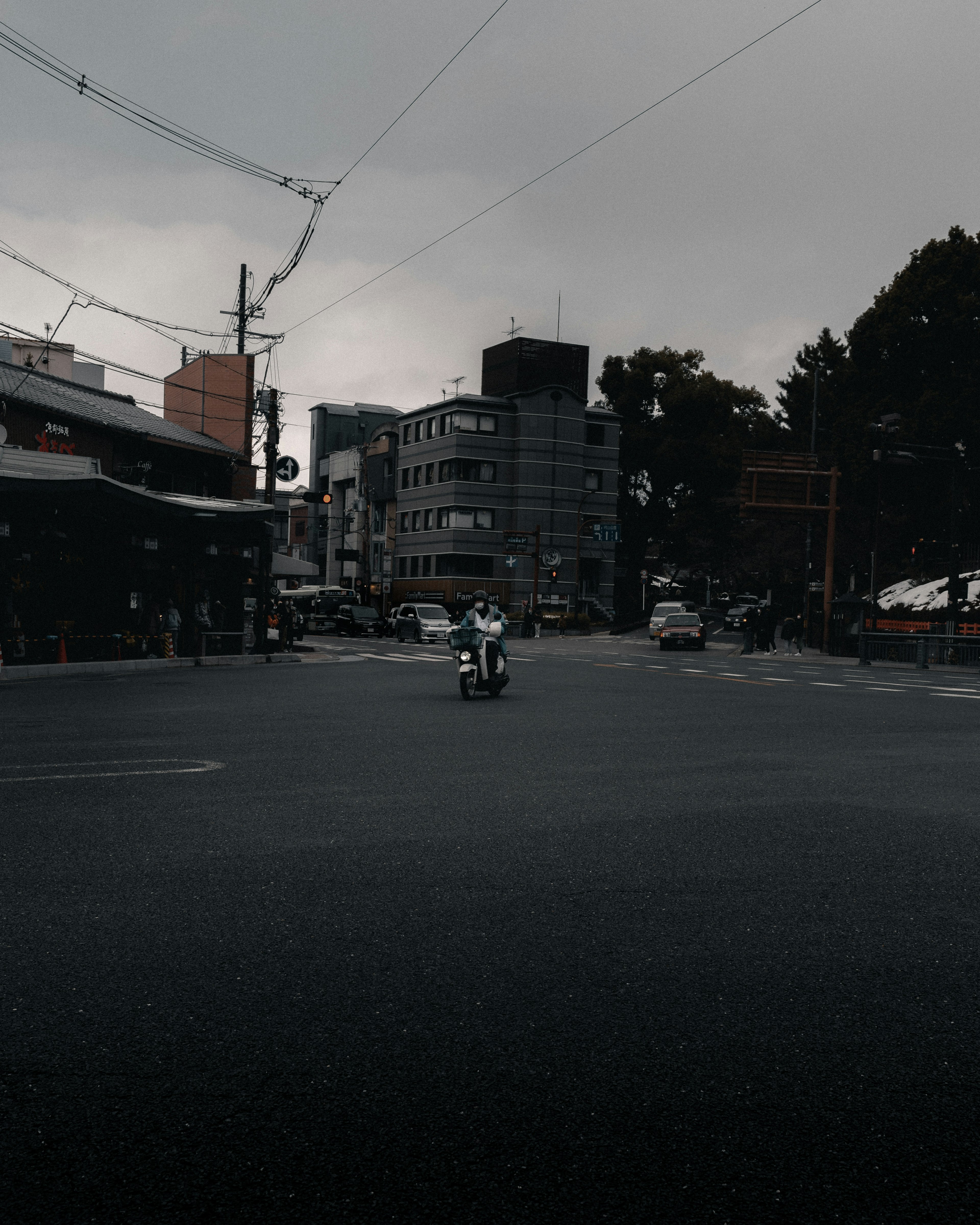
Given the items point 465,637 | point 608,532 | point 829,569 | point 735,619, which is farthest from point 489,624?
point 735,619

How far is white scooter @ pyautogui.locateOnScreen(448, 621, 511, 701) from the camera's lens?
17.9 meters

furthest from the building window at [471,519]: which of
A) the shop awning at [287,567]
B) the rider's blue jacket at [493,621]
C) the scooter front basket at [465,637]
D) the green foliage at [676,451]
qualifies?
the scooter front basket at [465,637]

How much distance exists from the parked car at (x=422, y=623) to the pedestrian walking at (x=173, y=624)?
1960 cm

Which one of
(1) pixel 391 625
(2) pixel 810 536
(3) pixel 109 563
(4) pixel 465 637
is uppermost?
(2) pixel 810 536

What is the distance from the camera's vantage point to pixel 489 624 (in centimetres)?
1795

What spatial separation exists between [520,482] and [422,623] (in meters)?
24.8

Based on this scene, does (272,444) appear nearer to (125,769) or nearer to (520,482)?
(125,769)

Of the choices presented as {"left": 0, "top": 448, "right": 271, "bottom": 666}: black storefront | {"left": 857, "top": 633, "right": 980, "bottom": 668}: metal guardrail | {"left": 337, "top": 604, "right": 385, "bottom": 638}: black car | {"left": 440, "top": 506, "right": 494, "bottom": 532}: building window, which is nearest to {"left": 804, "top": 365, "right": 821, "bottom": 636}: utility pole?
{"left": 857, "top": 633, "right": 980, "bottom": 668}: metal guardrail

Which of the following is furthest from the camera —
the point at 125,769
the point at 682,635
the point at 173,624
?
the point at 682,635

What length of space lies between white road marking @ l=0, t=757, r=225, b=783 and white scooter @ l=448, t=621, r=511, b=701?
26.1 feet

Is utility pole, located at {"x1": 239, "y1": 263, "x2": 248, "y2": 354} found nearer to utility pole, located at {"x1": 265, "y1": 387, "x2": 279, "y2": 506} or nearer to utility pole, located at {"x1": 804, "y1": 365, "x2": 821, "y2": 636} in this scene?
utility pole, located at {"x1": 265, "y1": 387, "x2": 279, "y2": 506}

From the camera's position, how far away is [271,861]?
611 centimetres

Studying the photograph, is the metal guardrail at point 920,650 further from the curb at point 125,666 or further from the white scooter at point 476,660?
the white scooter at point 476,660

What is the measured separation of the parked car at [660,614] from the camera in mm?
55562
